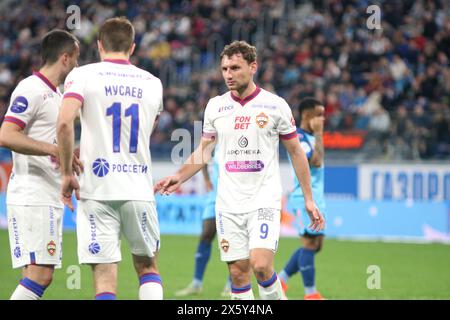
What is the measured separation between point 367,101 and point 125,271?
9.34 meters

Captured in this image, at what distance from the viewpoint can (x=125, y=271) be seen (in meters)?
11.5

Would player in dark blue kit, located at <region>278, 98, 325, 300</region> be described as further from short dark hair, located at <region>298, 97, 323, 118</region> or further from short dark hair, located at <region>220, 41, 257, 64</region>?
short dark hair, located at <region>220, 41, 257, 64</region>

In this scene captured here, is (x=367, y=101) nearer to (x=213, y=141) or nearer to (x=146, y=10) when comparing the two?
(x=146, y=10)

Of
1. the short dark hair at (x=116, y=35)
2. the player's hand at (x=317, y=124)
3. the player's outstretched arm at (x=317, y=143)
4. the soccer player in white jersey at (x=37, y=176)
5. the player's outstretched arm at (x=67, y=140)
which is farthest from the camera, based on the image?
the player's hand at (x=317, y=124)

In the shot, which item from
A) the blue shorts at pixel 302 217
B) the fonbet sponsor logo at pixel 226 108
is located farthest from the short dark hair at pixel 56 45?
the blue shorts at pixel 302 217

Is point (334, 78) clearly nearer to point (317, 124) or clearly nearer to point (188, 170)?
point (317, 124)

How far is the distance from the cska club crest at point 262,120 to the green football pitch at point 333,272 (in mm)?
3311

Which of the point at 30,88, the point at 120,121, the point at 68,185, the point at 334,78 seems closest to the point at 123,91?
the point at 120,121

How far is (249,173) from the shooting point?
6.45m

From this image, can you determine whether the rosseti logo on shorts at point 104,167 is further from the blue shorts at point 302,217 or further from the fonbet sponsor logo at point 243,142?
the blue shorts at point 302,217

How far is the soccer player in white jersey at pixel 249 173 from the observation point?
638 centimetres

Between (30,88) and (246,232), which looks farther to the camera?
(246,232)

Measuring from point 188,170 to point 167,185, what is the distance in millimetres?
421
